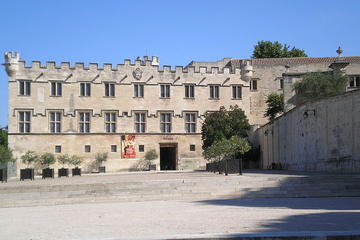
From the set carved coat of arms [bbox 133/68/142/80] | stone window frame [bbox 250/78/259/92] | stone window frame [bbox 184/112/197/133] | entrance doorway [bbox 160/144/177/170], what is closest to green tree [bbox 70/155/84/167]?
entrance doorway [bbox 160/144/177/170]

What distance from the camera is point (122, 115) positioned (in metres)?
47.8

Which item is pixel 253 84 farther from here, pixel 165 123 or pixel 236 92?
pixel 165 123

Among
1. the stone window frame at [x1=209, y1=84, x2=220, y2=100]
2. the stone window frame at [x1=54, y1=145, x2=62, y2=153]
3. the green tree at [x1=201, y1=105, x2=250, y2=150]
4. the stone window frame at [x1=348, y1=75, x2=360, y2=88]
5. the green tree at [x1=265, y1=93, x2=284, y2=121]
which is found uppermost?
the stone window frame at [x1=348, y1=75, x2=360, y2=88]

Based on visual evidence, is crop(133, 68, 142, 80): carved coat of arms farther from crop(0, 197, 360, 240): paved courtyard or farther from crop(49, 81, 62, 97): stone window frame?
crop(0, 197, 360, 240): paved courtyard

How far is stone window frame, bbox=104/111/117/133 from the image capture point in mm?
47469

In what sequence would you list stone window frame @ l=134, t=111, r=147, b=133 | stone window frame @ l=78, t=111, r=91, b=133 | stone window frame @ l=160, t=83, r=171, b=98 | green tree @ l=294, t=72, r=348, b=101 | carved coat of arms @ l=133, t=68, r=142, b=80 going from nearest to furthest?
green tree @ l=294, t=72, r=348, b=101 < stone window frame @ l=78, t=111, r=91, b=133 < stone window frame @ l=134, t=111, r=147, b=133 < carved coat of arms @ l=133, t=68, r=142, b=80 < stone window frame @ l=160, t=83, r=171, b=98

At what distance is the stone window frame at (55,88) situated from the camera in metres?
46.6

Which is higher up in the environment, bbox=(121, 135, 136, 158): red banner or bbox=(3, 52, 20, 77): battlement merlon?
bbox=(3, 52, 20, 77): battlement merlon

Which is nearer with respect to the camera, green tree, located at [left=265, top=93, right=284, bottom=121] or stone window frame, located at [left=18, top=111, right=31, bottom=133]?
stone window frame, located at [left=18, top=111, right=31, bottom=133]

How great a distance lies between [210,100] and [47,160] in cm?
1671

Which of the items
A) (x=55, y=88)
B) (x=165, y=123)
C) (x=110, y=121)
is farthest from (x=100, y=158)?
(x=55, y=88)

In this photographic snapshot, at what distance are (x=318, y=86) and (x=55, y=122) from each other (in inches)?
929

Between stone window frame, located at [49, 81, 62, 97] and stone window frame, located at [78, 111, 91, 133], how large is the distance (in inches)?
106

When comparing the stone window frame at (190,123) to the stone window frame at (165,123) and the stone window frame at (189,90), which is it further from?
the stone window frame at (189,90)
